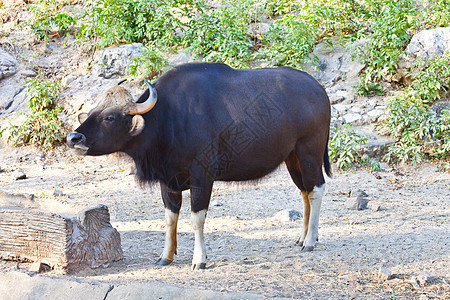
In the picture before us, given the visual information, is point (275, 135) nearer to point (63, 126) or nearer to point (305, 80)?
point (305, 80)

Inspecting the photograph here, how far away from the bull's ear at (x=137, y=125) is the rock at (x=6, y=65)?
824cm

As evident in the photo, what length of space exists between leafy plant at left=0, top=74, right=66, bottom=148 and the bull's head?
19.9 feet

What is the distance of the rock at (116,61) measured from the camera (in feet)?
37.4

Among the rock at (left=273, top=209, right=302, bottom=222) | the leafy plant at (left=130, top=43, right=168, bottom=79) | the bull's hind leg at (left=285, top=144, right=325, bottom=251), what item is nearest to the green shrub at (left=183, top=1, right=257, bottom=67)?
the leafy plant at (left=130, top=43, right=168, bottom=79)

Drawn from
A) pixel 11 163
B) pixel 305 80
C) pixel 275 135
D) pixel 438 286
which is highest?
pixel 305 80

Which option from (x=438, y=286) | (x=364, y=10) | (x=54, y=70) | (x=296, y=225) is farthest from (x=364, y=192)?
(x=54, y=70)

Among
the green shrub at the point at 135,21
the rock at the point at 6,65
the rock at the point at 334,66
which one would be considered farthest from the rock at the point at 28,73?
the rock at the point at 334,66

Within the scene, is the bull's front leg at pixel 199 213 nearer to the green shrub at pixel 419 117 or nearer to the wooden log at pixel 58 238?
the wooden log at pixel 58 238

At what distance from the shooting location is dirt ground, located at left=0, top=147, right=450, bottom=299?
13.7 feet

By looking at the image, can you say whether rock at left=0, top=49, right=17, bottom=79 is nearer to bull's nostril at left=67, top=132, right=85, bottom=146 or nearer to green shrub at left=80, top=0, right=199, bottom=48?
green shrub at left=80, top=0, right=199, bottom=48

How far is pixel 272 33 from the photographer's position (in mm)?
11141

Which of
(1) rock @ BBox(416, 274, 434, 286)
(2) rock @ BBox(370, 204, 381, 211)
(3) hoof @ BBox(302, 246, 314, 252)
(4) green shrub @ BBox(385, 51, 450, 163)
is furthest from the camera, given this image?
(4) green shrub @ BBox(385, 51, 450, 163)

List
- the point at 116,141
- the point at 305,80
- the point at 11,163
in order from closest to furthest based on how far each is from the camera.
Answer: the point at 116,141, the point at 305,80, the point at 11,163

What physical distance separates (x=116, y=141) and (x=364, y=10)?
8.94m
